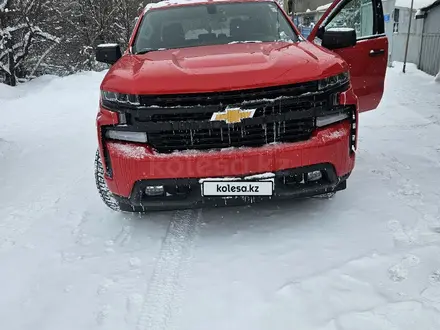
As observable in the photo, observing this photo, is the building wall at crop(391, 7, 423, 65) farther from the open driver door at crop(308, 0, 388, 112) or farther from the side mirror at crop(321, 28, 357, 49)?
the side mirror at crop(321, 28, 357, 49)

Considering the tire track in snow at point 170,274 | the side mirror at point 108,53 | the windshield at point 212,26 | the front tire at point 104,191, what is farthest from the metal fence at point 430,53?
the front tire at point 104,191

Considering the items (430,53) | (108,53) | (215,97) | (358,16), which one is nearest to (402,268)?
(215,97)

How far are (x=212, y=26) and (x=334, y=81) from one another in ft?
5.63

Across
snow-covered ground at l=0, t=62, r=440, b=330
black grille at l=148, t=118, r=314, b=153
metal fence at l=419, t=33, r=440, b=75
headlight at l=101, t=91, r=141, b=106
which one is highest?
headlight at l=101, t=91, r=141, b=106

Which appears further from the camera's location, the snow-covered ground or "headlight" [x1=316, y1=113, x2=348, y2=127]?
"headlight" [x1=316, y1=113, x2=348, y2=127]

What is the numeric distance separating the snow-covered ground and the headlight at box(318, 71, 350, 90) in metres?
1.04

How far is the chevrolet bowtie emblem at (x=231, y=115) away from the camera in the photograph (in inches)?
111

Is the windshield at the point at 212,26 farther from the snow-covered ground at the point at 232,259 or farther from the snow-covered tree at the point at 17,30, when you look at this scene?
the snow-covered tree at the point at 17,30

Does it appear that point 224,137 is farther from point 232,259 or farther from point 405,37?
point 405,37

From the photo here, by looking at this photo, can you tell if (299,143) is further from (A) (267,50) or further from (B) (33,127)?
(B) (33,127)

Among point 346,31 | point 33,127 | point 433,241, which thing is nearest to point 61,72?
point 33,127

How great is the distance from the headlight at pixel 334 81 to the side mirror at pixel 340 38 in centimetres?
104

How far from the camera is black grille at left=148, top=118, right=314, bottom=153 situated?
9.45 ft

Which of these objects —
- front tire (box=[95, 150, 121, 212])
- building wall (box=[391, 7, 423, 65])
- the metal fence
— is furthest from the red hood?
building wall (box=[391, 7, 423, 65])
